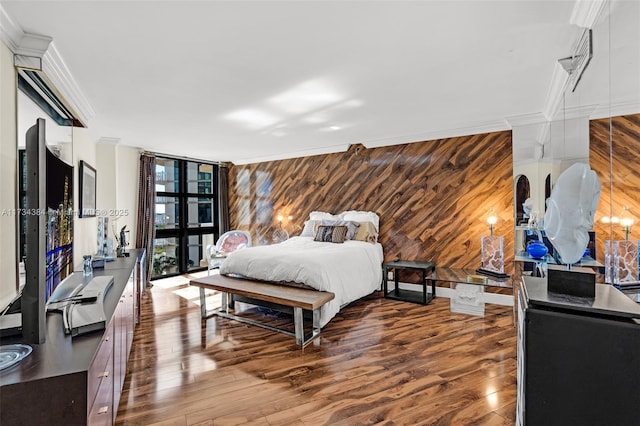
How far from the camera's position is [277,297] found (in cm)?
308

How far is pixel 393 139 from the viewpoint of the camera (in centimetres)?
486

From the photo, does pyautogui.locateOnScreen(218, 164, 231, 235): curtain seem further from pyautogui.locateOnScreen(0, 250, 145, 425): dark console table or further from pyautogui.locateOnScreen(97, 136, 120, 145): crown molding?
pyautogui.locateOnScreen(0, 250, 145, 425): dark console table

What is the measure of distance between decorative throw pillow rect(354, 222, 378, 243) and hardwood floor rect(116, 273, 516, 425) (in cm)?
127

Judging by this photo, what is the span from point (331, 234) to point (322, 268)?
1449mm

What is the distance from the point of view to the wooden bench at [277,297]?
115 inches

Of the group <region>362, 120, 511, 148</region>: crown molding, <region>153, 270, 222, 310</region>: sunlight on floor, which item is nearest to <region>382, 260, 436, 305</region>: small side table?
<region>362, 120, 511, 148</region>: crown molding

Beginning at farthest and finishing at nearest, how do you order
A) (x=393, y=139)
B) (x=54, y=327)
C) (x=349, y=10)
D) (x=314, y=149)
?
(x=314, y=149) → (x=393, y=139) → (x=349, y=10) → (x=54, y=327)

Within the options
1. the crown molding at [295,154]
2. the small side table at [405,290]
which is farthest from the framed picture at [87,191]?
the small side table at [405,290]

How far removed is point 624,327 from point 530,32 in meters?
1.88

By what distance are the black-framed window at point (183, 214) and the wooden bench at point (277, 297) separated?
2851mm

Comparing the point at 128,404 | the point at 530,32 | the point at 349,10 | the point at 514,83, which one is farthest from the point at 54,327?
the point at 514,83

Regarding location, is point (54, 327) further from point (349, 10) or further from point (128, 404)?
point (349, 10)

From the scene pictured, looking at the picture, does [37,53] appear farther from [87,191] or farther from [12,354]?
[87,191]

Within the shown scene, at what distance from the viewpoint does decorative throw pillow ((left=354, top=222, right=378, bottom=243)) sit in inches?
185
